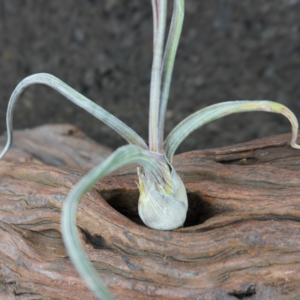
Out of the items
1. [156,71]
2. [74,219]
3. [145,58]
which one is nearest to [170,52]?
[156,71]

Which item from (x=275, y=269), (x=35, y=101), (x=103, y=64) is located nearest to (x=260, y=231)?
(x=275, y=269)

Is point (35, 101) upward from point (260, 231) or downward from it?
upward

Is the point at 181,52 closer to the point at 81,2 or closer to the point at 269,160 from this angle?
the point at 81,2

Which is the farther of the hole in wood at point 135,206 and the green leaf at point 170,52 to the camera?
the hole in wood at point 135,206

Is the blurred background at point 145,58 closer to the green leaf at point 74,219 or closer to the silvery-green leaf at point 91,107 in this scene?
the silvery-green leaf at point 91,107

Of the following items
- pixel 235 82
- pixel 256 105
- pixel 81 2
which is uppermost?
pixel 81 2

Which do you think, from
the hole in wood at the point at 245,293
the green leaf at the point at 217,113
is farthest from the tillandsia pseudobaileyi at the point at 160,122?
the hole in wood at the point at 245,293

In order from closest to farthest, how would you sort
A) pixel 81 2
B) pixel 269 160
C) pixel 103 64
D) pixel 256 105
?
1. pixel 256 105
2. pixel 269 160
3. pixel 81 2
4. pixel 103 64
